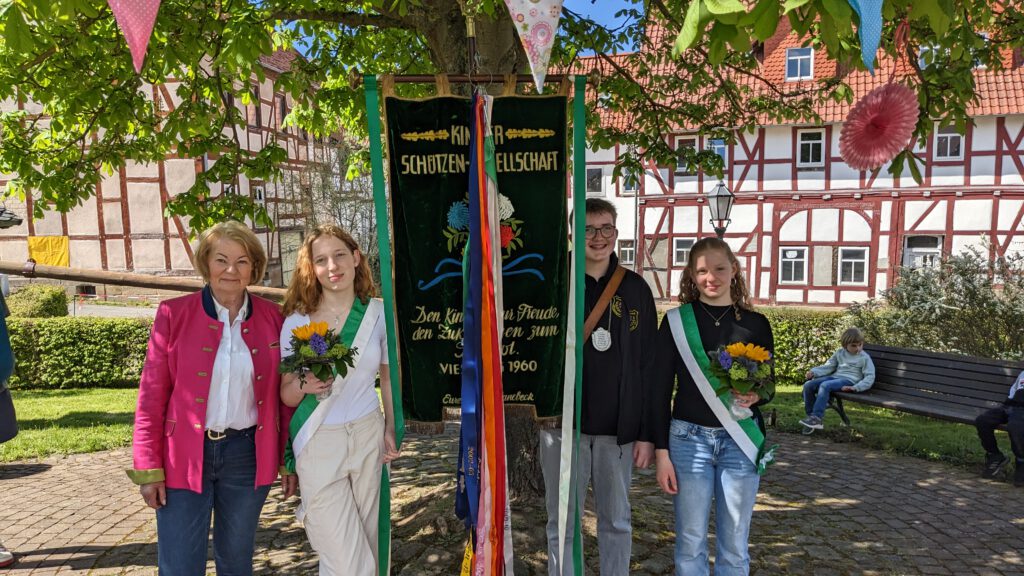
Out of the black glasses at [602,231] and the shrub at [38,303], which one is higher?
the black glasses at [602,231]

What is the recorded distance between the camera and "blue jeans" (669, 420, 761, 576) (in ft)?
9.85

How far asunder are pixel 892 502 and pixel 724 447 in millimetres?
3283

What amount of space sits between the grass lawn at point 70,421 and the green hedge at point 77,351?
322mm

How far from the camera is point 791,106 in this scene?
783 cm

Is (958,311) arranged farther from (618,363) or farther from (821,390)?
(618,363)

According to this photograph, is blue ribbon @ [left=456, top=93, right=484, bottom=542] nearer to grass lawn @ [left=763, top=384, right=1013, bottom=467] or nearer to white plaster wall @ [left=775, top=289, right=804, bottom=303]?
grass lawn @ [left=763, top=384, right=1013, bottom=467]

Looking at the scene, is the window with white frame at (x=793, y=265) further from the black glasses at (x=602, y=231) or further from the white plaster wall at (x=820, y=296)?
the black glasses at (x=602, y=231)

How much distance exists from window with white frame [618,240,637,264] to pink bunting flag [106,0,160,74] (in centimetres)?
2190

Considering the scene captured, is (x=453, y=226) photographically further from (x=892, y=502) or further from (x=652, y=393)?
(x=892, y=502)

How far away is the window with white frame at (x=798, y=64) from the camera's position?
2133 centimetres

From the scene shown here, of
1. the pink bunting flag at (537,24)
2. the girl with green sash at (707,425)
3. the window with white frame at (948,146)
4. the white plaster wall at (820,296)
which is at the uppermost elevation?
the window with white frame at (948,146)

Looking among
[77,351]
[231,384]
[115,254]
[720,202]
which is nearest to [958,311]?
[720,202]

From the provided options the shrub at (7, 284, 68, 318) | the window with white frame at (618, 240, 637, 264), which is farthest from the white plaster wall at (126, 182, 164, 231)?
the window with white frame at (618, 240, 637, 264)

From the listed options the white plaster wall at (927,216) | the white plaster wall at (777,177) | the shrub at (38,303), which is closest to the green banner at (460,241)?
the shrub at (38,303)
